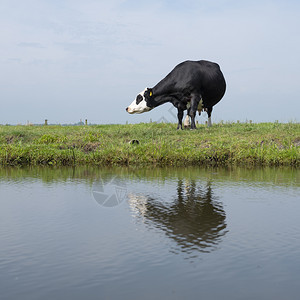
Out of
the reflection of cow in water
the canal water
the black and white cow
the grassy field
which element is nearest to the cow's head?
the black and white cow

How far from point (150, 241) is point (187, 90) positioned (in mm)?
12214

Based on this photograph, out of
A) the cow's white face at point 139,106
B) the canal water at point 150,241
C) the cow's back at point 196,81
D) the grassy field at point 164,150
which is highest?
Result: the cow's back at point 196,81

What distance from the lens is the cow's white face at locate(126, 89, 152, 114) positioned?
17.1m

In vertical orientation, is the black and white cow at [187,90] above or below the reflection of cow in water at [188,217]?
above

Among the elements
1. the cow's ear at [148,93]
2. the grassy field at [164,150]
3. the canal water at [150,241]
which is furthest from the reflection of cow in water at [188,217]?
the cow's ear at [148,93]

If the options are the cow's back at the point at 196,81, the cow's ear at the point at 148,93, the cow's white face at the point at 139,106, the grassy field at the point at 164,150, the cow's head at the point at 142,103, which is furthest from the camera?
the cow's white face at the point at 139,106

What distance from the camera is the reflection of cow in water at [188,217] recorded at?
14.9 feet

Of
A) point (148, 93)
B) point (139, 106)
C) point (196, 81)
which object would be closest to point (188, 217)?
point (196, 81)

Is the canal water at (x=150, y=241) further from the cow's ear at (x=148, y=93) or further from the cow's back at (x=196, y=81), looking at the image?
the cow's ear at (x=148, y=93)

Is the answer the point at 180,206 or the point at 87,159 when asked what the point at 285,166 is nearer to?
the point at 87,159

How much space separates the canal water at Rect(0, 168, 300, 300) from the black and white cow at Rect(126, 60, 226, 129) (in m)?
8.26

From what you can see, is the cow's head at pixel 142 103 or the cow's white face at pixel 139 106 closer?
the cow's head at pixel 142 103

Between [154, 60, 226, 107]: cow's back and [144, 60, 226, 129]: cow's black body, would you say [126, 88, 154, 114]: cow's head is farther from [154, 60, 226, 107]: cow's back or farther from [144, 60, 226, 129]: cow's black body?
[154, 60, 226, 107]: cow's back

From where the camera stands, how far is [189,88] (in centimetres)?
1611
